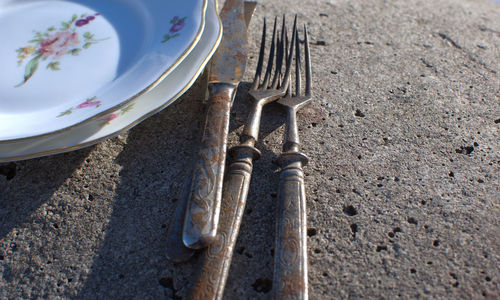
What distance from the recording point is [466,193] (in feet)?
2.30

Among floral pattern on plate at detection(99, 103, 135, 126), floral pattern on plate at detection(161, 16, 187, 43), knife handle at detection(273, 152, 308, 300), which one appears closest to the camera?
knife handle at detection(273, 152, 308, 300)

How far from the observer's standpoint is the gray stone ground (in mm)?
581

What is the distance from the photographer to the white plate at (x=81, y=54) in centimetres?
69

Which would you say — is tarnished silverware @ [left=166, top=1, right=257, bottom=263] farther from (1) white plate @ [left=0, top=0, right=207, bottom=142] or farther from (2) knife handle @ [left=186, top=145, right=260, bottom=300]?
(1) white plate @ [left=0, top=0, right=207, bottom=142]

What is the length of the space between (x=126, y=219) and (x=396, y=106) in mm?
657

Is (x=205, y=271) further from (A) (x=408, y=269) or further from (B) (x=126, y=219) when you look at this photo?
(A) (x=408, y=269)

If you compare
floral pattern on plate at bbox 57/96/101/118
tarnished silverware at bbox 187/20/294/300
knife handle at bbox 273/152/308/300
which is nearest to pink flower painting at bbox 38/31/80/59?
floral pattern on plate at bbox 57/96/101/118

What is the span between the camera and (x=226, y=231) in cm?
58

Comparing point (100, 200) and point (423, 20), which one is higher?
point (423, 20)

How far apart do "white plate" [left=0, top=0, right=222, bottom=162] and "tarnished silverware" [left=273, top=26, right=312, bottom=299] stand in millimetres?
219

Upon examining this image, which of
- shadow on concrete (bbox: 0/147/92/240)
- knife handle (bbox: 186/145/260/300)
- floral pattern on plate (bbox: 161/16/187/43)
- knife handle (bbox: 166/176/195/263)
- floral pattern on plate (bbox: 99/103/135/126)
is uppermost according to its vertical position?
floral pattern on plate (bbox: 161/16/187/43)

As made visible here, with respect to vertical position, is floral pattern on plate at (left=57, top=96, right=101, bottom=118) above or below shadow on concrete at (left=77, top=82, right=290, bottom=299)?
above

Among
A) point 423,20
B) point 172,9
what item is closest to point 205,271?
point 172,9

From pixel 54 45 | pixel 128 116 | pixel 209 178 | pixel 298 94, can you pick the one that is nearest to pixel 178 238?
pixel 209 178
